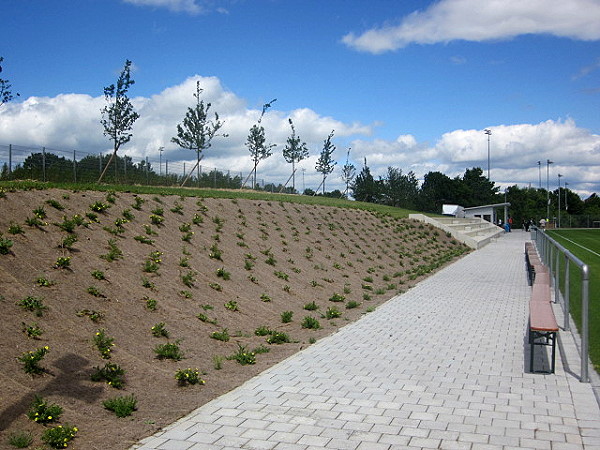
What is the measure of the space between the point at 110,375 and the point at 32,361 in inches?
32.5

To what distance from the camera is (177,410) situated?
5617mm

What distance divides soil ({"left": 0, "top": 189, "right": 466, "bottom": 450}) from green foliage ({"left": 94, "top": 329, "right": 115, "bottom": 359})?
82 millimetres

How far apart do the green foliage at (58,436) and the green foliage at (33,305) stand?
2.45 m

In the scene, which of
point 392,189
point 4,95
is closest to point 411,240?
point 4,95

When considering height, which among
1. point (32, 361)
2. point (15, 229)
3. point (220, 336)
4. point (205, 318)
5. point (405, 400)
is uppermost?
point (15, 229)

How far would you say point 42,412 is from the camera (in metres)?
5.00

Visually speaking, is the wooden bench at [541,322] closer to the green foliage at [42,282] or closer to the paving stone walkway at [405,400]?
the paving stone walkway at [405,400]

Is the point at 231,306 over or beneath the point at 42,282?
beneath

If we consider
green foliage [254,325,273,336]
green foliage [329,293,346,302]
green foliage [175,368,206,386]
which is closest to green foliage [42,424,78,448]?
green foliage [175,368,206,386]

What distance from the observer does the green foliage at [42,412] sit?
16.2 feet

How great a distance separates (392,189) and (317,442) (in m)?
71.4

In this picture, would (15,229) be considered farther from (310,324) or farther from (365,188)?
(365,188)

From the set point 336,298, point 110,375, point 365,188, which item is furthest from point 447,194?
point 110,375

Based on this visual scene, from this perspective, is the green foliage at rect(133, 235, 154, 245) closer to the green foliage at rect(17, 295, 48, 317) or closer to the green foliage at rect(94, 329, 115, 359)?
the green foliage at rect(17, 295, 48, 317)
